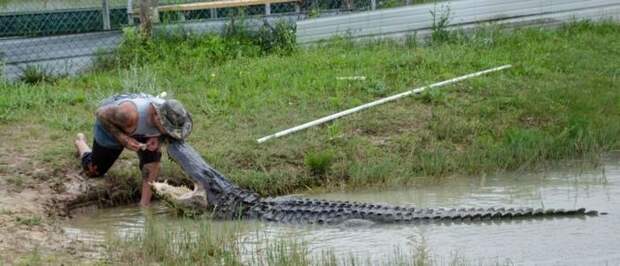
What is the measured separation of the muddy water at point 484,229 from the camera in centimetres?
699

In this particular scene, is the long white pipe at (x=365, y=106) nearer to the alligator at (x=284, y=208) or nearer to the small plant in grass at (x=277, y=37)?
the alligator at (x=284, y=208)

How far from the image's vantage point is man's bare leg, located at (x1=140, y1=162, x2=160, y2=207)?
29.0 feet

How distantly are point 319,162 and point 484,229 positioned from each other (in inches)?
83.2

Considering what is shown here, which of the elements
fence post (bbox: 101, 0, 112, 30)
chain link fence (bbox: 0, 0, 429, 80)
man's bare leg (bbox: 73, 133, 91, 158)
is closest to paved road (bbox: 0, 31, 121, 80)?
chain link fence (bbox: 0, 0, 429, 80)

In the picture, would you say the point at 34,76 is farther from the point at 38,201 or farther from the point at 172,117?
the point at 172,117

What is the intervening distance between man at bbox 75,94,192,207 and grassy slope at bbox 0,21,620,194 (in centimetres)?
42

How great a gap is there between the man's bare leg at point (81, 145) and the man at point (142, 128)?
1.15 feet

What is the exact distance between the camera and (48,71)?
42.3 feet

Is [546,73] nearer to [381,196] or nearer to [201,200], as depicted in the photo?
[381,196]

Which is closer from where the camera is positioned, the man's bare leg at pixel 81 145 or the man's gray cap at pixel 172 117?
the man's gray cap at pixel 172 117

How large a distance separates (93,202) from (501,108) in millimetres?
4300

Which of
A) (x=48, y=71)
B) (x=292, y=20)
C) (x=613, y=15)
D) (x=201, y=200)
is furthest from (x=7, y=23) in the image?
(x=613, y=15)

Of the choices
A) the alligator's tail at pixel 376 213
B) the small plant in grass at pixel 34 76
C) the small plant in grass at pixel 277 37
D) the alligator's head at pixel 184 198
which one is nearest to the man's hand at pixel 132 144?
the alligator's head at pixel 184 198

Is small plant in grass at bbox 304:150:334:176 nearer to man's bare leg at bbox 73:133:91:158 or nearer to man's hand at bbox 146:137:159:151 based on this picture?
man's hand at bbox 146:137:159:151
